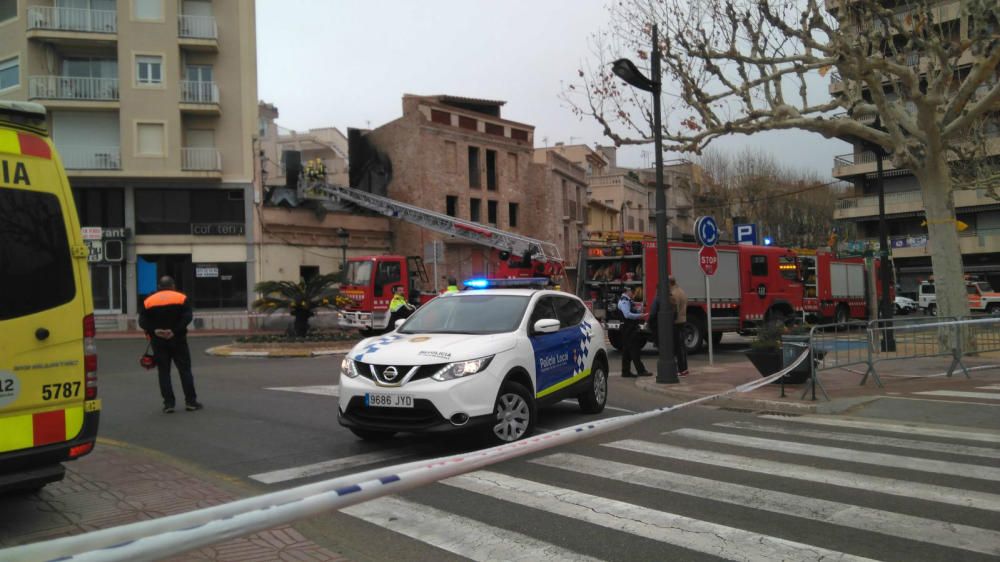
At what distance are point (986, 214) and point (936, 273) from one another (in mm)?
38579

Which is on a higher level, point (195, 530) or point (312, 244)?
point (312, 244)

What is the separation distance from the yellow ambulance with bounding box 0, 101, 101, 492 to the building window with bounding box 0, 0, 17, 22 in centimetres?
3557

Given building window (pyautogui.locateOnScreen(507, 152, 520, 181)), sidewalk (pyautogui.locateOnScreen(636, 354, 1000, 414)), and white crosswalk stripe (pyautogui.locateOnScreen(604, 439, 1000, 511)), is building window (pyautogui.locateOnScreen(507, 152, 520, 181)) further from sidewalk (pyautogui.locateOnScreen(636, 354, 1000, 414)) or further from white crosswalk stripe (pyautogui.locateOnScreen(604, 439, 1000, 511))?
white crosswalk stripe (pyautogui.locateOnScreen(604, 439, 1000, 511))

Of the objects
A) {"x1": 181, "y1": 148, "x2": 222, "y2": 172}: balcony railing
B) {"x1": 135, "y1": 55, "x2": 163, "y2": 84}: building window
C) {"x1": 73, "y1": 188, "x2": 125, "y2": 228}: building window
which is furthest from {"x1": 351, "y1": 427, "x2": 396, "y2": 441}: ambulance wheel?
{"x1": 135, "y1": 55, "x2": 163, "y2": 84}: building window

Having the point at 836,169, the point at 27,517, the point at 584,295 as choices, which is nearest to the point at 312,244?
the point at 584,295

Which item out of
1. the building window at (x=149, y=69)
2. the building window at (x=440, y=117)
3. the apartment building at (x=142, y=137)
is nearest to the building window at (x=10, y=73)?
the apartment building at (x=142, y=137)

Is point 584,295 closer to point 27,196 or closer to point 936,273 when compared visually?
point 936,273

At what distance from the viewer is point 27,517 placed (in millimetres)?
5172

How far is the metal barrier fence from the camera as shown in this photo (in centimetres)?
1097

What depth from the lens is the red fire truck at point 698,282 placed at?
1744cm

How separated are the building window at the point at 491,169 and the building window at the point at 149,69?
60.0ft

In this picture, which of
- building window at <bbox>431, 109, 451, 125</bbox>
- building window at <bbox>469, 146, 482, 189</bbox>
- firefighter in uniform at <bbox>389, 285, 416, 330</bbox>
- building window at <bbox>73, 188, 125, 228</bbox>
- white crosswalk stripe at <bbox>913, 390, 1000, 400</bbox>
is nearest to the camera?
white crosswalk stripe at <bbox>913, 390, 1000, 400</bbox>

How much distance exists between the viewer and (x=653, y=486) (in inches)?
233

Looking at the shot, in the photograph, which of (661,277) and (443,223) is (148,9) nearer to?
(443,223)
